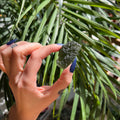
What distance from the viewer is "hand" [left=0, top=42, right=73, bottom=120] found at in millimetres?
312

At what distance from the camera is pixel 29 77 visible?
12.2 inches

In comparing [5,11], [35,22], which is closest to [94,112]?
[35,22]

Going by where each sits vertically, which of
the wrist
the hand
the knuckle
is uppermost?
the knuckle

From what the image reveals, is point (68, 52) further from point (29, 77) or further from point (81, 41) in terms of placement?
point (81, 41)

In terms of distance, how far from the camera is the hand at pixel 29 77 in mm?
312

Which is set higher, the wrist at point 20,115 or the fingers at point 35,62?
the fingers at point 35,62

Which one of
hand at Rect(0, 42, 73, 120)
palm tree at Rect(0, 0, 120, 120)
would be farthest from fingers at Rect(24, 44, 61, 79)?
palm tree at Rect(0, 0, 120, 120)

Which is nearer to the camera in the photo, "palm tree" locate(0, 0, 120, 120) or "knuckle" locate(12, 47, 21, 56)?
"knuckle" locate(12, 47, 21, 56)

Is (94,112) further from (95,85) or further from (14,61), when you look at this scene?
(14,61)

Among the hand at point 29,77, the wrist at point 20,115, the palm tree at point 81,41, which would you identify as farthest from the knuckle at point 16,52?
the palm tree at point 81,41

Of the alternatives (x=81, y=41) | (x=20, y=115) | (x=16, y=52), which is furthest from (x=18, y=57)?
(x=81, y=41)

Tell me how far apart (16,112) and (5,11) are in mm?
771

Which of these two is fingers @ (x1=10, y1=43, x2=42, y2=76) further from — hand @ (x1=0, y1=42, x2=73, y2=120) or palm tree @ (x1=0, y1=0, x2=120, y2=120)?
palm tree @ (x1=0, y1=0, x2=120, y2=120)

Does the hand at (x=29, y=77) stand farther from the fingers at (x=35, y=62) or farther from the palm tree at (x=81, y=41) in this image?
the palm tree at (x=81, y=41)
